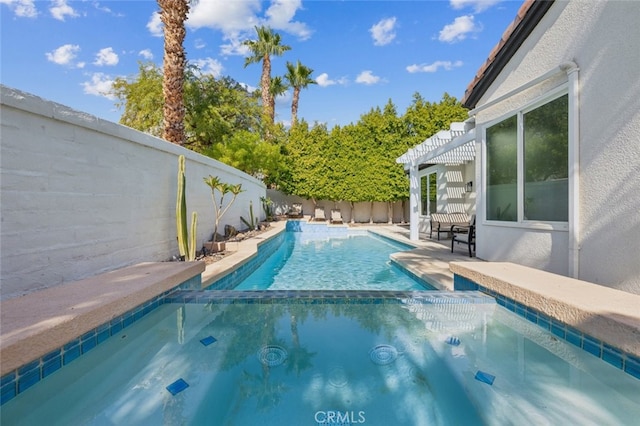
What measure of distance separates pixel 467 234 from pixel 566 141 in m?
6.73

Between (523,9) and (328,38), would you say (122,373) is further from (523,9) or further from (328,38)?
(328,38)

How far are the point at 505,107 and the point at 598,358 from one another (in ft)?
16.8

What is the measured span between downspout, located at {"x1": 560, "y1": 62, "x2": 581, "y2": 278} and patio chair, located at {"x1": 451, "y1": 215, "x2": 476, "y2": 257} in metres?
3.23

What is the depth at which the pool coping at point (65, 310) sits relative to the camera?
2108 mm

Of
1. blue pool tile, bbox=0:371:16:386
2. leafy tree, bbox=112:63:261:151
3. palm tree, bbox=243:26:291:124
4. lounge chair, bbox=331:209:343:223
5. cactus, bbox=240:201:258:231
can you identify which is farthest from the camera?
lounge chair, bbox=331:209:343:223

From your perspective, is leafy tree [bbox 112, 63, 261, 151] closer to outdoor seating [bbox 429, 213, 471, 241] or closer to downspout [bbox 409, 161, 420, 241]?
downspout [bbox 409, 161, 420, 241]

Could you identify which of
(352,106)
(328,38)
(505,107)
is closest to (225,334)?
(505,107)

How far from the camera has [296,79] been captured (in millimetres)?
27109

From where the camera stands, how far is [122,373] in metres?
2.80

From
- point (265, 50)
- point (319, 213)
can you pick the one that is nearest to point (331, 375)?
point (319, 213)

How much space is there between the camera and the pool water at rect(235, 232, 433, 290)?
22.6ft

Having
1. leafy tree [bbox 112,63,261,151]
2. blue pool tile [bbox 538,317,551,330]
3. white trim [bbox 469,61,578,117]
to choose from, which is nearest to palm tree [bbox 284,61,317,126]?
leafy tree [bbox 112,63,261,151]

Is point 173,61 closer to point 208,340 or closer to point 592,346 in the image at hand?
point 208,340

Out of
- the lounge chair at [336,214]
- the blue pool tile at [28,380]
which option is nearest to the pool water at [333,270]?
the blue pool tile at [28,380]
